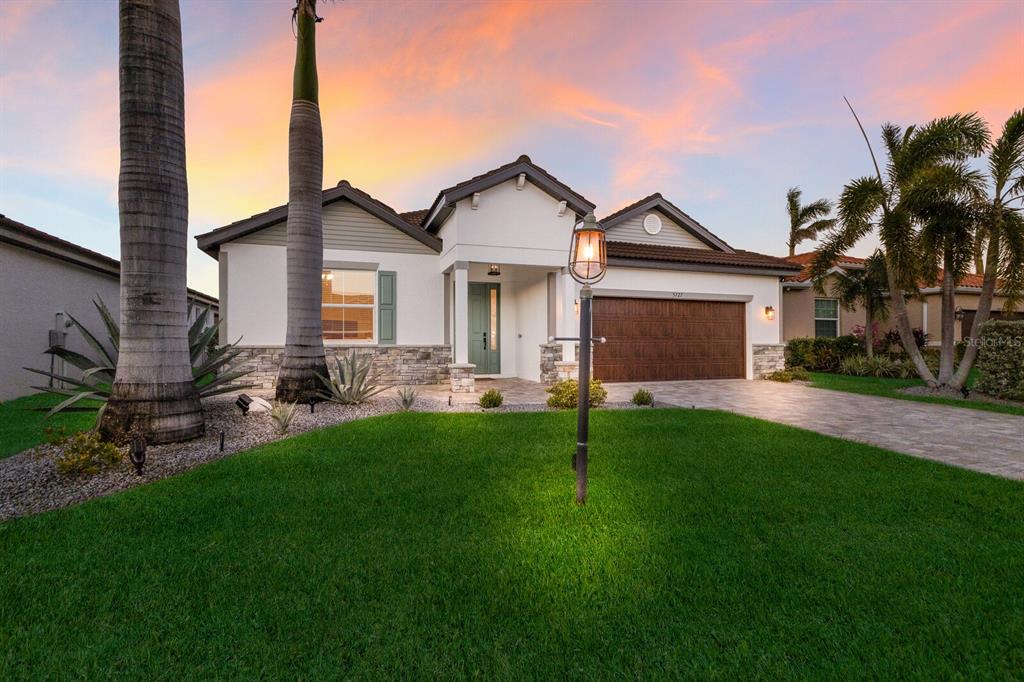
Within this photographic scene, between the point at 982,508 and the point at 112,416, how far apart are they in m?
8.36

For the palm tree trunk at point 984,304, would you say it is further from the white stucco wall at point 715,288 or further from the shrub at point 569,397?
the shrub at point 569,397

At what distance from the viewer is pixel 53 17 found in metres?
8.01

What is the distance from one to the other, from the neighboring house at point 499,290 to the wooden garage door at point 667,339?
0.11 feet

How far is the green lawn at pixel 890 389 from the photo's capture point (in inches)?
337

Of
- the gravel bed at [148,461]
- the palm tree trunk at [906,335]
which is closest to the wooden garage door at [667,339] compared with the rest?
the palm tree trunk at [906,335]

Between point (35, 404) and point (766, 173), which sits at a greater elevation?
point (766, 173)

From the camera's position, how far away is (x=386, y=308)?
441 inches

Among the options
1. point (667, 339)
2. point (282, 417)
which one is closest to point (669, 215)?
point (667, 339)

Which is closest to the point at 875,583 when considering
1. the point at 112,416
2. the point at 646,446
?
the point at 646,446

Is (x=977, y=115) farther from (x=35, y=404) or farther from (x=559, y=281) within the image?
(x=35, y=404)

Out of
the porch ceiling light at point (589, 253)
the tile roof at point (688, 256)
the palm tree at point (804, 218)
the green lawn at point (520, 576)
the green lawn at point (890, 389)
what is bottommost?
the green lawn at point (520, 576)

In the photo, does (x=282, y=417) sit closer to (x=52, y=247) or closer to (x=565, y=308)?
(x=565, y=308)

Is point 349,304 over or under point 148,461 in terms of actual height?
over

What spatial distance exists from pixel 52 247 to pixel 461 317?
931cm
